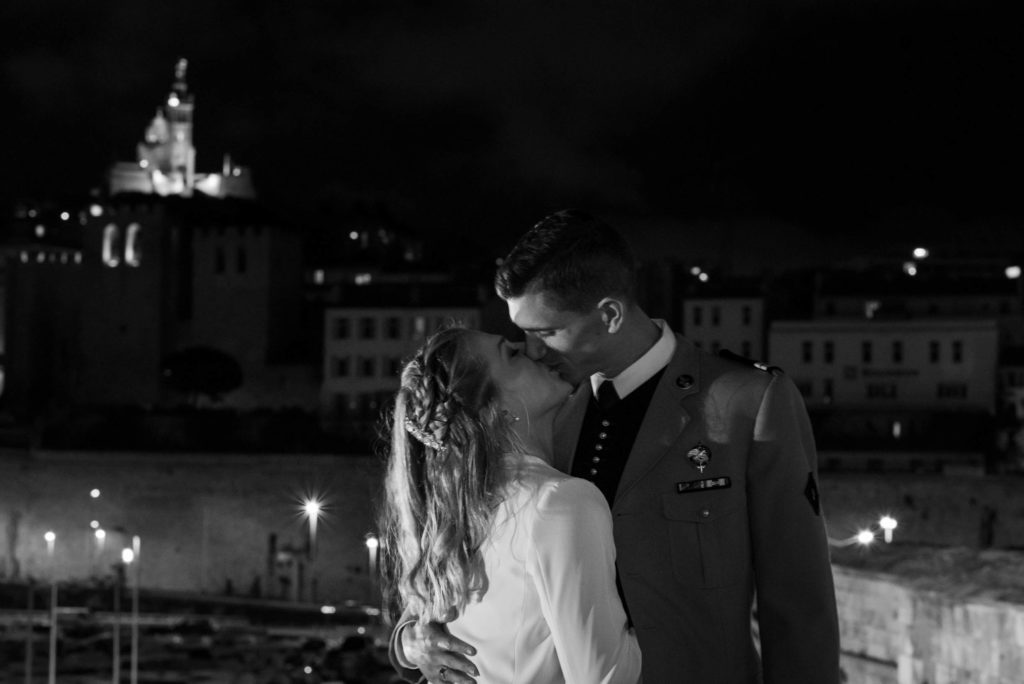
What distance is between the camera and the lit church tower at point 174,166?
223 feet

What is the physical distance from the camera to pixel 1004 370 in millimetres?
44625

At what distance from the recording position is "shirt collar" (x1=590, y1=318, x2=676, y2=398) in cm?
355

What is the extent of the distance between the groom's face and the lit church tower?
65.1 metres

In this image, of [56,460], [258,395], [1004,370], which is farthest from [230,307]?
[1004,370]

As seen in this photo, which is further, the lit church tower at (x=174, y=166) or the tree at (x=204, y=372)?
the lit church tower at (x=174, y=166)

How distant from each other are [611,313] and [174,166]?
223ft

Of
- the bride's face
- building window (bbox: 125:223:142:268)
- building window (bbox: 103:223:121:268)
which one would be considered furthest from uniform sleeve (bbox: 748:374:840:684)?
building window (bbox: 103:223:121:268)

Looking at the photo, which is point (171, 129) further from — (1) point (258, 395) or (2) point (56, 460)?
(2) point (56, 460)

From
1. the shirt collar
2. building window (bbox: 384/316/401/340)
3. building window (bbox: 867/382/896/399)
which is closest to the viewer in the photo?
the shirt collar

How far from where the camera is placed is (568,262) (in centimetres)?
338

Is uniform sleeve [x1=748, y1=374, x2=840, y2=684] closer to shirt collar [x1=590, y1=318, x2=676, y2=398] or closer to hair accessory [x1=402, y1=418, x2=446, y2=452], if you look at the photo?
shirt collar [x1=590, y1=318, x2=676, y2=398]

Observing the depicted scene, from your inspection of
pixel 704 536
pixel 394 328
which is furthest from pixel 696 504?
pixel 394 328

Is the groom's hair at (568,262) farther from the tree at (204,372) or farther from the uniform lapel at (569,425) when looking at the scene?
the tree at (204,372)

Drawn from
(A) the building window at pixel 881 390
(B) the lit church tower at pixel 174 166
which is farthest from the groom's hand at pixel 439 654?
(B) the lit church tower at pixel 174 166
